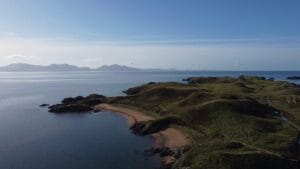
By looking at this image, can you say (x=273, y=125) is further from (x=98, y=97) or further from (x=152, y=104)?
(x=98, y=97)

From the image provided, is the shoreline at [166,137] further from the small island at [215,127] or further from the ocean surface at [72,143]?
the ocean surface at [72,143]

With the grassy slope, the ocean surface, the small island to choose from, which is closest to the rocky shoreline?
the small island

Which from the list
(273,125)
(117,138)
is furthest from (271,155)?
(117,138)

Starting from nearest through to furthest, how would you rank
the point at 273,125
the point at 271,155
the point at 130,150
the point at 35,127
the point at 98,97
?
the point at 271,155
the point at 130,150
the point at 273,125
the point at 35,127
the point at 98,97

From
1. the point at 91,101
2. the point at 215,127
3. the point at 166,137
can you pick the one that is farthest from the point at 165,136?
the point at 91,101

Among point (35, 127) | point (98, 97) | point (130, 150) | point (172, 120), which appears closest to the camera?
point (130, 150)

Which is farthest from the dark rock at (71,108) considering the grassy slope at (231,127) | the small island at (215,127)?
the grassy slope at (231,127)

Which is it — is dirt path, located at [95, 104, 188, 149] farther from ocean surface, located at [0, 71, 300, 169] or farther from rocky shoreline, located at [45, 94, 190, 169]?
ocean surface, located at [0, 71, 300, 169]

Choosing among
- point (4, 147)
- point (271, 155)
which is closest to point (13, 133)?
point (4, 147)

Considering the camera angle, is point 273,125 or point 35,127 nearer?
point 273,125
